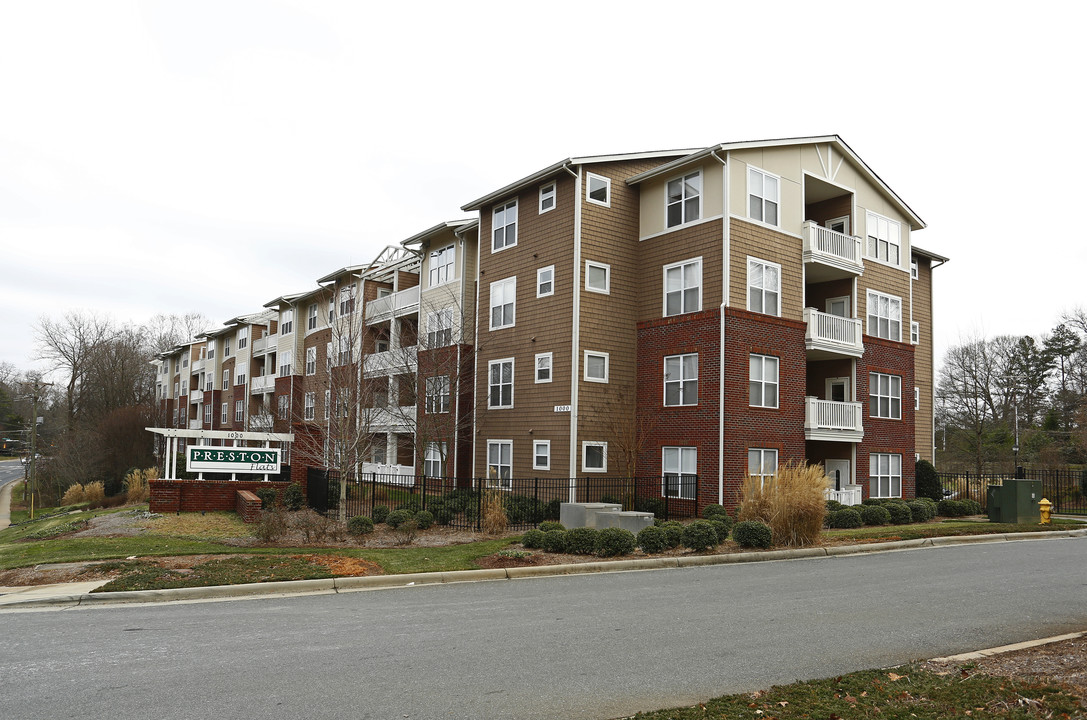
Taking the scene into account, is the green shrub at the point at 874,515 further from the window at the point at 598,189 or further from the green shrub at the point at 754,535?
the window at the point at 598,189

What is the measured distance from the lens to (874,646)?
26.9 feet

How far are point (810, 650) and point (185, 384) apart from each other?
262ft

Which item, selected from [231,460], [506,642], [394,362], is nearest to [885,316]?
[394,362]

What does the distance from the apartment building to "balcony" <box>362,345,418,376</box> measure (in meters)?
4.07

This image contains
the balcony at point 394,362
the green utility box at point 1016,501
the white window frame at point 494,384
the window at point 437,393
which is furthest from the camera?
the balcony at point 394,362

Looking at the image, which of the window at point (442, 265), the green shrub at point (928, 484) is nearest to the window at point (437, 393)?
the window at point (442, 265)

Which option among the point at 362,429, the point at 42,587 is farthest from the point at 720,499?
the point at 42,587

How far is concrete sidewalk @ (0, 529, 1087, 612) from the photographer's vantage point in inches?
443

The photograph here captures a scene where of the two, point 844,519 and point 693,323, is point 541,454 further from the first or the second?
point 844,519

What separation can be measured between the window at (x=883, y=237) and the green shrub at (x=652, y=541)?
63.2ft

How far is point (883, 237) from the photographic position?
3084 centimetres

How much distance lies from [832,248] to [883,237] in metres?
4.69

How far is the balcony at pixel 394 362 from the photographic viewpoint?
32.8 metres

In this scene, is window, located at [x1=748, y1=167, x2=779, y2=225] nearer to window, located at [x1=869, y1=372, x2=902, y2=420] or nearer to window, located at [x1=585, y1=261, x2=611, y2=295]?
window, located at [x1=585, y1=261, x2=611, y2=295]
